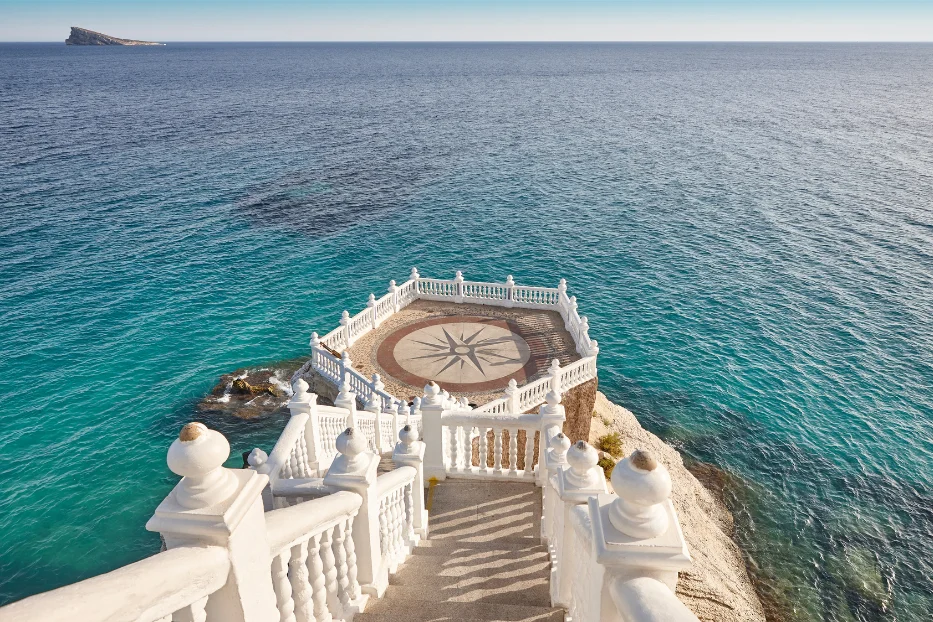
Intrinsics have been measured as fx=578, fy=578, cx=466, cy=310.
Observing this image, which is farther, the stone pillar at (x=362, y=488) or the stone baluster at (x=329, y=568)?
the stone pillar at (x=362, y=488)

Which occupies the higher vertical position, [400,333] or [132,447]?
[400,333]

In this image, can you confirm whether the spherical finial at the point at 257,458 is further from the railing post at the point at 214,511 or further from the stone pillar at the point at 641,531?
the stone pillar at the point at 641,531

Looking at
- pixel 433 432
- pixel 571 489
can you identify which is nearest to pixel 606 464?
pixel 433 432

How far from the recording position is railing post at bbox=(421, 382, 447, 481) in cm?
1059

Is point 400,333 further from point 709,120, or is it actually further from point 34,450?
point 709,120

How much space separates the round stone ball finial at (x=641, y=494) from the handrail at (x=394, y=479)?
13.3 feet

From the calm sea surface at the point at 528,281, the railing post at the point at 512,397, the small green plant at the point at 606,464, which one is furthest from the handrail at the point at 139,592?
the calm sea surface at the point at 528,281

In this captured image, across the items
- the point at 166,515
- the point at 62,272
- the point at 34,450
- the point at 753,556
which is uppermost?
the point at 166,515

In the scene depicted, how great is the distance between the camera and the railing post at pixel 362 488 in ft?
20.8

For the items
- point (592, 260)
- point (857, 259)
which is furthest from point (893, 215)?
point (592, 260)

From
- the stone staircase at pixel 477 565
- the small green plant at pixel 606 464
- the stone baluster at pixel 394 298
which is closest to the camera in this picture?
the stone staircase at pixel 477 565

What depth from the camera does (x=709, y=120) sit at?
9231cm

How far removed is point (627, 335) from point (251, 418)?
67.0 ft

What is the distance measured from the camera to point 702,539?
1973 cm
